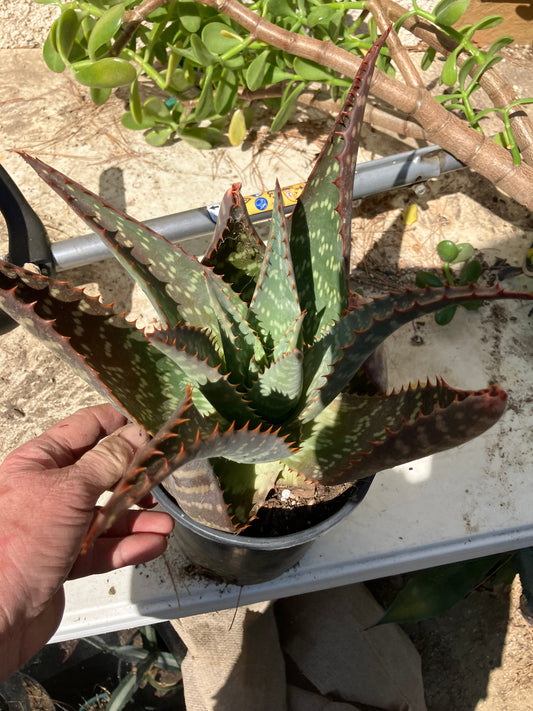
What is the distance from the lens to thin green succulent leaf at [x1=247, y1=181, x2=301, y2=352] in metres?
0.50

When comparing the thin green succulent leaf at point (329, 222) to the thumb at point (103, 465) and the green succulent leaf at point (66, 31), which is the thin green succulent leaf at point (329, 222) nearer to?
the thumb at point (103, 465)

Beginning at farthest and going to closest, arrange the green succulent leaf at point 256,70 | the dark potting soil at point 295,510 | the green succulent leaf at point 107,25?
1. the green succulent leaf at point 256,70
2. the green succulent leaf at point 107,25
3. the dark potting soil at point 295,510

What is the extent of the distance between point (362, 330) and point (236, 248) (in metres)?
0.22

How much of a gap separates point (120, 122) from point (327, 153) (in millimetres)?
819

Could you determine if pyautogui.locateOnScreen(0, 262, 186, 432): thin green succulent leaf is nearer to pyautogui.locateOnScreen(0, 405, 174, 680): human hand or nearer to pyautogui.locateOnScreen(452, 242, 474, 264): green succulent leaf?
pyautogui.locateOnScreen(0, 405, 174, 680): human hand

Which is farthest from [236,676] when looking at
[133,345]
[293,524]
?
[133,345]

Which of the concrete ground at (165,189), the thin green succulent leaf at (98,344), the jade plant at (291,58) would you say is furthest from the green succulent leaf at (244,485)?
the jade plant at (291,58)

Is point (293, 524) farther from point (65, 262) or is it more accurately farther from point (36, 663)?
point (36, 663)

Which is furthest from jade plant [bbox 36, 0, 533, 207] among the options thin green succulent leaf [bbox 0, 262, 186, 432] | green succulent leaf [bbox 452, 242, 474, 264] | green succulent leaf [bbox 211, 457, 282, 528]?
green succulent leaf [bbox 211, 457, 282, 528]

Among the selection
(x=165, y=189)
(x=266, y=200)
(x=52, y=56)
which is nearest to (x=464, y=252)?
(x=266, y=200)

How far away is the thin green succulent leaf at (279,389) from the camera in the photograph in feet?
1.64

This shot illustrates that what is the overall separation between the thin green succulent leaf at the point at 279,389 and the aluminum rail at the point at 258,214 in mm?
499

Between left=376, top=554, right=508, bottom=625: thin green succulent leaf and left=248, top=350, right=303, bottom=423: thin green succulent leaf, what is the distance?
0.65 m

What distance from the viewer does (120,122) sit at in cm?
122
